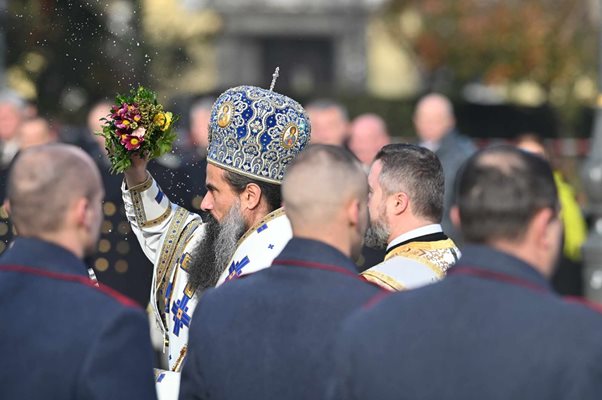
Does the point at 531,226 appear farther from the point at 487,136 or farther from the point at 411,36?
the point at 411,36

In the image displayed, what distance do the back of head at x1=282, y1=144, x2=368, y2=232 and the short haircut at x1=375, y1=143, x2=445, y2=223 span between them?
1.31m

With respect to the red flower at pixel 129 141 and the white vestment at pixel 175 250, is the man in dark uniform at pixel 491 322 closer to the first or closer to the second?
the white vestment at pixel 175 250

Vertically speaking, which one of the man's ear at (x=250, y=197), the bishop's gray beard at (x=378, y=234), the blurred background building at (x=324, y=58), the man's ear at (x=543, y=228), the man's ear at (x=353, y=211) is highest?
the man's ear at (x=543, y=228)

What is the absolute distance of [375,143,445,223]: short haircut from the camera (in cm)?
545

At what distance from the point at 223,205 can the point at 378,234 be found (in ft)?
1.98

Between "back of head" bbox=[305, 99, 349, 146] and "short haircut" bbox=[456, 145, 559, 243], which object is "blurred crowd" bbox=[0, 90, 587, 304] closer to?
"back of head" bbox=[305, 99, 349, 146]

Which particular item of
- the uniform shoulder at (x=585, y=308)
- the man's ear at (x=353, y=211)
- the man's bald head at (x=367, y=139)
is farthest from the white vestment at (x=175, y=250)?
the man's bald head at (x=367, y=139)

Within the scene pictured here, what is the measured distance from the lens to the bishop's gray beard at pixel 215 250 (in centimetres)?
542

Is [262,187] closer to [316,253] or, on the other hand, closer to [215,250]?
[215,250]

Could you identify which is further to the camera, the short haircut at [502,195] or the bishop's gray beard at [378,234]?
the bishop's gray beard at [378,234]

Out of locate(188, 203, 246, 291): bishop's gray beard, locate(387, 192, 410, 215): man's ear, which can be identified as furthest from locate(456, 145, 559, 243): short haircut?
locate(188, 203, 246, 291): bishop's gray beard

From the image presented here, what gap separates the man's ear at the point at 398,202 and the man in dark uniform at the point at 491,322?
1676mm

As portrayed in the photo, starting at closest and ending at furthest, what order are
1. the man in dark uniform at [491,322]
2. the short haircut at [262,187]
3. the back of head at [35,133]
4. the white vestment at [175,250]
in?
the man in dark uniform at [491,322] < the white vestment at [175,250] < the short haircut at [262,187] < the back of head at [35,133]

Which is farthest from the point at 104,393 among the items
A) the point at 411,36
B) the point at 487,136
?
the point at 411,36
